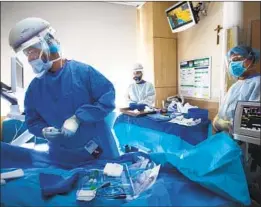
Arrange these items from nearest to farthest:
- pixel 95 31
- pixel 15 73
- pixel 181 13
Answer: pixel 15 73 → pixel 95 31 → pixel 181 13

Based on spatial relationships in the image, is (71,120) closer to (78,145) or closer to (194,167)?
(78,145)

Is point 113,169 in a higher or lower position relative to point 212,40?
lower

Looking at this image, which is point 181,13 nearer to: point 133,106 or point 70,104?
point 133,106

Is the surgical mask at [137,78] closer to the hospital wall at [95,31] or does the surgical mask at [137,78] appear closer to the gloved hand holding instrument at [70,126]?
the hospital wall at [95,31]

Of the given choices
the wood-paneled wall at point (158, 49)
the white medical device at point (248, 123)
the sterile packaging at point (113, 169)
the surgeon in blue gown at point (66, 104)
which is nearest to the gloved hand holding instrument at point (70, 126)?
the surgeon in blue gown at point (66, 104)

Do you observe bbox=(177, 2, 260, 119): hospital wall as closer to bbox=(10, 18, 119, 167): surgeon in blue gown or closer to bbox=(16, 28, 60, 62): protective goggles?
bbox=(10, 18, 119, 167): surgeon in blue gown

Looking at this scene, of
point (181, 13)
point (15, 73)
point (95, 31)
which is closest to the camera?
point (15, 73)

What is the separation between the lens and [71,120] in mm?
522

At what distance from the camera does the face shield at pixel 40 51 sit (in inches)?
19.0

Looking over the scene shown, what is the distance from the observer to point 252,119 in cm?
47

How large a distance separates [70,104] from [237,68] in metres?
0.48

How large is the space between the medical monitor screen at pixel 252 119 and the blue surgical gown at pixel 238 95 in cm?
3

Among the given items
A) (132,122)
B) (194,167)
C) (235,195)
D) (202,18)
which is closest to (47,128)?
(132,122)

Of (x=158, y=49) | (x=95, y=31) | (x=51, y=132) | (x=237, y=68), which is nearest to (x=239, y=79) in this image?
(x=237, y=68)
